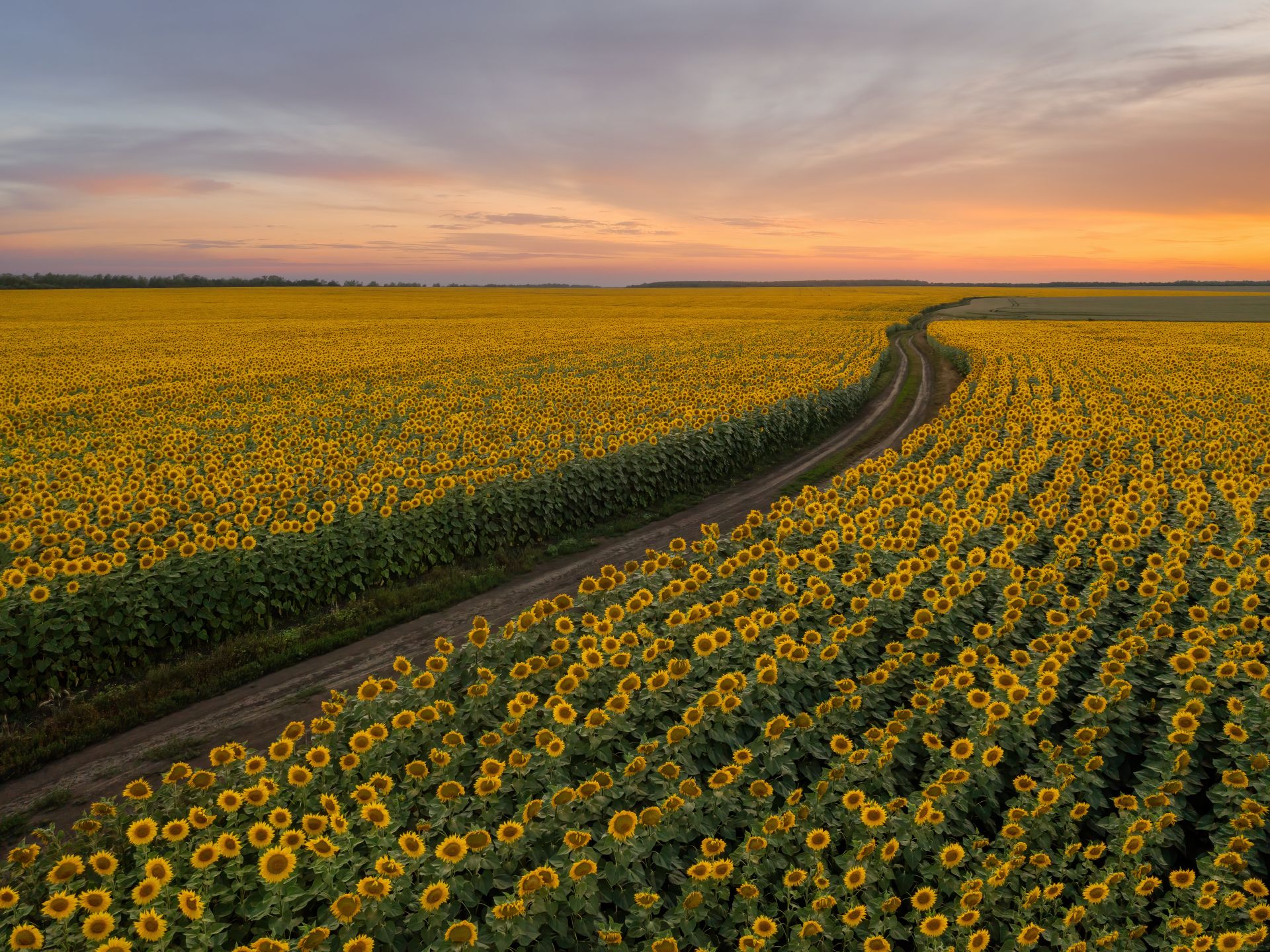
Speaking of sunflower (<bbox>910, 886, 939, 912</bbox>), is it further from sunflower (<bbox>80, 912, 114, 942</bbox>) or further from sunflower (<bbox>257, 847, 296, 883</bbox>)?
sunflower (<bbox>80, 912, 114, 942</bbox>)

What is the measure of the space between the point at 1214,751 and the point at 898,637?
255 centimetres

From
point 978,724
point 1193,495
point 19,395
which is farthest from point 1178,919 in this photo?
point 19,395

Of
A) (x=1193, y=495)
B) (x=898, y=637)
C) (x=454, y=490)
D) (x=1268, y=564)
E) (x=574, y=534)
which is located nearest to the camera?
(x=898, y=637)

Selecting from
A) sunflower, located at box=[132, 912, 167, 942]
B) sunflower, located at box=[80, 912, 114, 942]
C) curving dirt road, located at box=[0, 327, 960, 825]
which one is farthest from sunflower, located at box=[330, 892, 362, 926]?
curving dirt road, located at box=[0, 327, 960, 825]

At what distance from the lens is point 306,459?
1412cm

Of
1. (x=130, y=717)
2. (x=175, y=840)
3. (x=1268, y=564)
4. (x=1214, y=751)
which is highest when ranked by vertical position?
(x=1268, y=564)

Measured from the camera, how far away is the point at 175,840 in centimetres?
435

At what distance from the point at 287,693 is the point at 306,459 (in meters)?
6.22

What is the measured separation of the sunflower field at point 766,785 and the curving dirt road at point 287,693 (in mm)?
1076

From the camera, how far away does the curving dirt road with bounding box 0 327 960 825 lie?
7.56 metres

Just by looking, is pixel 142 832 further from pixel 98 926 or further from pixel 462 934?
pixel 462 934

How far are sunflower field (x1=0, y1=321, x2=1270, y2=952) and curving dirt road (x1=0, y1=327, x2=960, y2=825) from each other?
108 centimetres

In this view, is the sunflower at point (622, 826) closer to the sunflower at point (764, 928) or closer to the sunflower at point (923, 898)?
the sunflower at point (764, 928)

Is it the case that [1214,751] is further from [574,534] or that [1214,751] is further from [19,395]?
[19,395]
